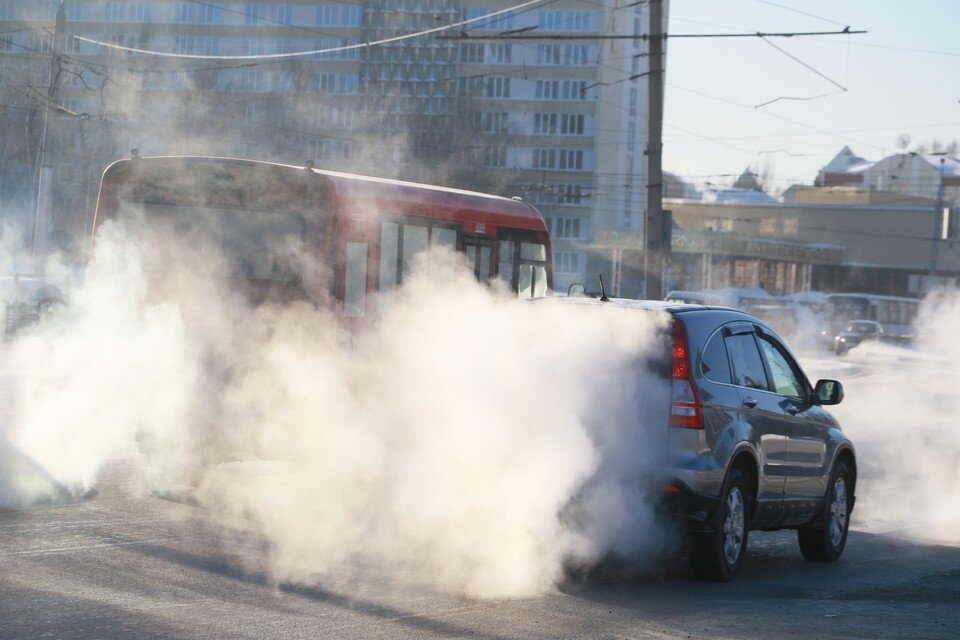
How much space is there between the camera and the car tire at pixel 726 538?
8172 millimetres

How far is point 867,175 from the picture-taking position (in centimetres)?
13400

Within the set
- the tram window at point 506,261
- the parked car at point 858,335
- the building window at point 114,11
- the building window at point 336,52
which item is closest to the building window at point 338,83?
the building window at point 336,52

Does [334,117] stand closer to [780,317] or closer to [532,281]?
[780,317]

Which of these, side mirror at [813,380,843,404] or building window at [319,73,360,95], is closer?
side mirror at [813,380,843,404]

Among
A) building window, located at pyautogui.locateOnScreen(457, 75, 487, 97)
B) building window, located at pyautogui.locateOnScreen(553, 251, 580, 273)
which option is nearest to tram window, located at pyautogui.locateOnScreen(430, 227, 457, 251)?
building window, located at pyautogui.locateOnScreen(457, 75, 487, 97)

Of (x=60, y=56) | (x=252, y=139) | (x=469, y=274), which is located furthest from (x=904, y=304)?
(x=469, y=274)

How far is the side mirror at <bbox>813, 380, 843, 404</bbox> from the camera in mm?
9656

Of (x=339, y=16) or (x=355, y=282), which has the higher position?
(x=339, y=16)

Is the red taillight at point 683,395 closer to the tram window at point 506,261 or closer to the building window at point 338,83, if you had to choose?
the tram window at point 506,261

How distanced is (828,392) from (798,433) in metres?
0.49

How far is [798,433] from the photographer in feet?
30.8

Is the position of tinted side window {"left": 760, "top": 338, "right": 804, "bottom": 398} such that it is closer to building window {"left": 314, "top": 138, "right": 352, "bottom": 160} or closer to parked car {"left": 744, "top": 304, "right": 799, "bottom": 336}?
parked car {"left": 744, "top": 304, "right": 799, "bottom": 336}

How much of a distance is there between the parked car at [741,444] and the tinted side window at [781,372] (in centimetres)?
1

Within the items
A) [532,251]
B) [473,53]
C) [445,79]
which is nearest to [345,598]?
[532,251]
